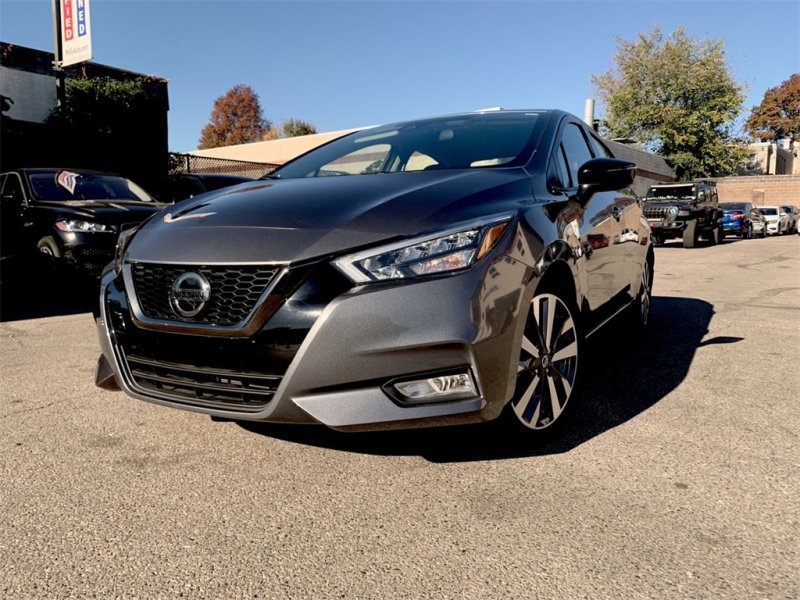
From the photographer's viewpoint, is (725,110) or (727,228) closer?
(727,228)

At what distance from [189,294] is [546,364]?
149 centimetres

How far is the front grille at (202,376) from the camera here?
2340mm

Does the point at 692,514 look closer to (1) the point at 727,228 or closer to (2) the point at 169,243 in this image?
(2) the point at 169,243

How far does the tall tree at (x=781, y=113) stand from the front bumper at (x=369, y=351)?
81.7 metres

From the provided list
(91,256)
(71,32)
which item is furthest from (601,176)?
(71,32)

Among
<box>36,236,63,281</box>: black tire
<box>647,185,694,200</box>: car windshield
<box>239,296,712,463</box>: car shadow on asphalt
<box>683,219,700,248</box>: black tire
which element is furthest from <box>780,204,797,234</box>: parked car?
<box>36,236,63,281</box>: black tire

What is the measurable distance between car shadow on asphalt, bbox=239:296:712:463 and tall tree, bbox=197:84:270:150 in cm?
5954

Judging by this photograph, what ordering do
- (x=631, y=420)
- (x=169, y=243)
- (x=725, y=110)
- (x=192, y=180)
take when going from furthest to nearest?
(x=725, y=110) → (x=192, y=180) → (x=631, y=420) → (x=169, y=243)

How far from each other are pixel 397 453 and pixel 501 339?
0.72 m

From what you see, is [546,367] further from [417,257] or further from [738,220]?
[738,220]

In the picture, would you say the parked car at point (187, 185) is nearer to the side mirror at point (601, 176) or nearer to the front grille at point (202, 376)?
the side mirror at point (601, 176)

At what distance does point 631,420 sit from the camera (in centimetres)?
321

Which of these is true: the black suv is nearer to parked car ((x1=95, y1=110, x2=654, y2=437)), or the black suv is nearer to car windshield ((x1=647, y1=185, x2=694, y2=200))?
car windshield ((x1=647, y1=185, x2=694, y2=200))

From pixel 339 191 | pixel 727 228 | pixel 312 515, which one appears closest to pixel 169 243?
pixel 339 191
